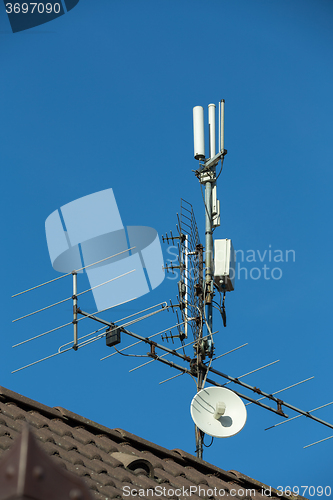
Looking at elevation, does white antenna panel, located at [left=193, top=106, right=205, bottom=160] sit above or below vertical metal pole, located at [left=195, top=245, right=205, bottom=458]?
above

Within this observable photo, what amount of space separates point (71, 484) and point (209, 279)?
26.8 feet

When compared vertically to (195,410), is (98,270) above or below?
above

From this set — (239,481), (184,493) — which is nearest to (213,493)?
(184,493)

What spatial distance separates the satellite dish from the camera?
7.53 m

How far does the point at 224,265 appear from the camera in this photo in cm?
929

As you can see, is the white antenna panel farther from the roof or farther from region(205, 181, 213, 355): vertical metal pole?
the roof

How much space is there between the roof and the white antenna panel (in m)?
6.12

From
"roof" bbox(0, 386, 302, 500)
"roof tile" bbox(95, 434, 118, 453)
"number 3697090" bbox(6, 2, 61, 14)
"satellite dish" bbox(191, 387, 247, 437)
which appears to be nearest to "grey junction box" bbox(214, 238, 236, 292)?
"satellite dish" bbox(191, 387, 247, 437)

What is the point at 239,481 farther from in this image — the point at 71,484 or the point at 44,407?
the point at 71,484

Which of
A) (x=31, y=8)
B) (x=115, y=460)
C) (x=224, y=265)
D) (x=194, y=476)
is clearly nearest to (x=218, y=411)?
(x=224, y=265)

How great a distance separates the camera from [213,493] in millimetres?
4445

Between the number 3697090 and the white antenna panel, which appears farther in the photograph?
the number 3697090

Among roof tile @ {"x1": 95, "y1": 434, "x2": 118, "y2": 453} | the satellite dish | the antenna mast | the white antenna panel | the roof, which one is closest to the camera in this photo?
the roof

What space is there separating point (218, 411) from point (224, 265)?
2.54 meters
